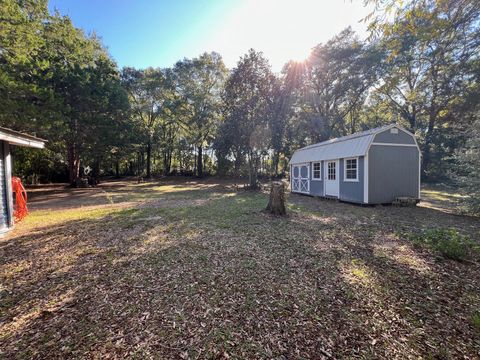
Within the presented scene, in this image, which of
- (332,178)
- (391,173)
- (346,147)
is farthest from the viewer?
(332,178)

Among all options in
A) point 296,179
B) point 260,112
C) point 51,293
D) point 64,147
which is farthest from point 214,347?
point 64,147

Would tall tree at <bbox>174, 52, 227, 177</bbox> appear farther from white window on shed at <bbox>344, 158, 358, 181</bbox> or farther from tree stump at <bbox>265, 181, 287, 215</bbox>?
tree stump at <bbox>265, 181, 287, 215</bbox>

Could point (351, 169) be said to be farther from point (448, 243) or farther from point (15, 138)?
point (15, 138)

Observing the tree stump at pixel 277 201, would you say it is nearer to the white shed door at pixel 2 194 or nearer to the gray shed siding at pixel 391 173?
the gray shed siding at pixel 391 173

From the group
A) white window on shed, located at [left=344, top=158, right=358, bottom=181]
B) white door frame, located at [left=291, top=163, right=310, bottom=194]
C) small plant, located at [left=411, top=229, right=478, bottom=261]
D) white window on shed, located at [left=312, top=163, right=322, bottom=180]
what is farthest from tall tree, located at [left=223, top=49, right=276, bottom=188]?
small plant, located at [left=411, top=229, right=478, bottom=261]

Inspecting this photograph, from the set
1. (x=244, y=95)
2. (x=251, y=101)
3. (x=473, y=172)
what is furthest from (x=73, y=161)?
(x=473, y=172)

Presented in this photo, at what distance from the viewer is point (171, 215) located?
25.0 feet

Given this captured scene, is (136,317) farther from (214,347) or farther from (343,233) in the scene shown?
(343,233)

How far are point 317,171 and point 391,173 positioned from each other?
387 cm

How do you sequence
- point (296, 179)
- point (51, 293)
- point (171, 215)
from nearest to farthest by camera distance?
point (51, 293) → point (171, 215) → point (296, 179)

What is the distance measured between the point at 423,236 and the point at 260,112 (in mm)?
13154

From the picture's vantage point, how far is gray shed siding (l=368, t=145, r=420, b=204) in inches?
365

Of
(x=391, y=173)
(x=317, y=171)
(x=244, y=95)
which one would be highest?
(x=244, y=95)

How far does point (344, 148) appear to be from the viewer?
1051 cm
